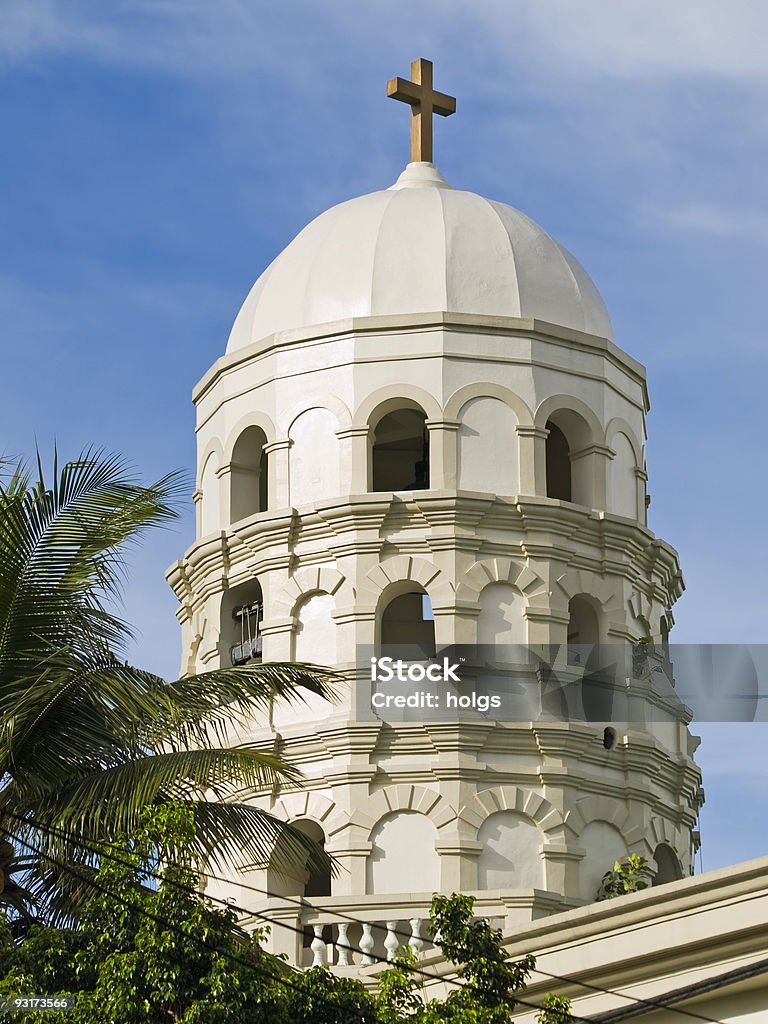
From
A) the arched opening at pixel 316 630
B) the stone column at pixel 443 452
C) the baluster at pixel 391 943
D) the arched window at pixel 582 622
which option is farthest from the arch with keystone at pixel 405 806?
the stone column at pixel 443 452

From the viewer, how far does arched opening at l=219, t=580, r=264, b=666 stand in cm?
4141

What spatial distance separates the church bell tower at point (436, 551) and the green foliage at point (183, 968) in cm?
1058

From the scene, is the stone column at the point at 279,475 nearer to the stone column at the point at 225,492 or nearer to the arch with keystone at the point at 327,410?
the arch with keystone at the point at 327,410

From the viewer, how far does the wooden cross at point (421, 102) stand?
147ft

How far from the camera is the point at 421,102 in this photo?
44875 millimetres

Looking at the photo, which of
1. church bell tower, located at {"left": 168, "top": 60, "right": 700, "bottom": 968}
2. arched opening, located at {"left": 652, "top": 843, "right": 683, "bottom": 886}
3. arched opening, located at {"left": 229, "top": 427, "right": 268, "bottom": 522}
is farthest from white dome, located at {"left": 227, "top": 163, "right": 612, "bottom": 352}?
arched opening, located at {"left": 652, "top": 843, "right": 683, "bottom": 886}

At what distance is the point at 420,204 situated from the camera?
42781 millimetres

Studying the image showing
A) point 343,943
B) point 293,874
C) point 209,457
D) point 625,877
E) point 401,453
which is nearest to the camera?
point 343,943

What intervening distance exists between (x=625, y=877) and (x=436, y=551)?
19.8 ft

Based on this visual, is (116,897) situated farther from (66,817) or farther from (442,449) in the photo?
(442,449)

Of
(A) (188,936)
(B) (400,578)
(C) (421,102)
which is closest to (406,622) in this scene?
(B) (400,578)

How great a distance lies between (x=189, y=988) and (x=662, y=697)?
1747cm

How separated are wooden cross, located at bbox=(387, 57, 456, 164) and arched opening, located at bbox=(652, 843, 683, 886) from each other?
1319 centimetres

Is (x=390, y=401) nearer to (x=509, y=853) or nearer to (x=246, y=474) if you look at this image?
(x=246, y=474)
